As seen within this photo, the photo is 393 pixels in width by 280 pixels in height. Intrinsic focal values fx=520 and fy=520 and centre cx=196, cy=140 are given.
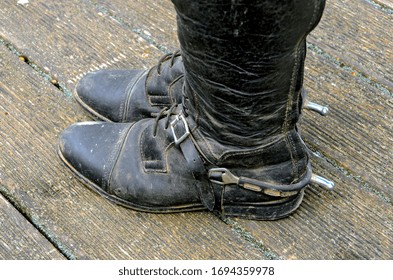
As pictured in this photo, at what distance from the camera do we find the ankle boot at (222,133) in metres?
0.83

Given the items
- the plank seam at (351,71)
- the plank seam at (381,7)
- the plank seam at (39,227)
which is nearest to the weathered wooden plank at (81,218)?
the plank seam at (39,227)

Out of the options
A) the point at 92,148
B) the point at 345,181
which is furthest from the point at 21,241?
the point at 345,181

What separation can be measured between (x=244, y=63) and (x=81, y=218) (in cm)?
52

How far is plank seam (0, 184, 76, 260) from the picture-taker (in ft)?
3.56

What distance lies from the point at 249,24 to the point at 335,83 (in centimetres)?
69

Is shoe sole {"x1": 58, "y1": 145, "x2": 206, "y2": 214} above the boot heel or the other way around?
above

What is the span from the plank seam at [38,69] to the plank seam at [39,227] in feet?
1.11

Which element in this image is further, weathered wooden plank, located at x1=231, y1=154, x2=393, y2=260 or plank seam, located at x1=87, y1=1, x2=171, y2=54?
plank seam, located at x1=87, y1=1, x2=171, y2=54

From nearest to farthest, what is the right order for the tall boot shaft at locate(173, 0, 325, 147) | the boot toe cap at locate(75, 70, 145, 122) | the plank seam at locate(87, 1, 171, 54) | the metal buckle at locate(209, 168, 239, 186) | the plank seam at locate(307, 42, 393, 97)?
the tall boot shaft at locate(173, 0, 325, 147) → the metal buckle at locate(209, 168, 239, 186) → the boot toe cap at locate(75, 70, 145, 122) → the plank seam at locate(307, 42, 393, 97) → the plank seam at locate(87, 1, 171, 54)

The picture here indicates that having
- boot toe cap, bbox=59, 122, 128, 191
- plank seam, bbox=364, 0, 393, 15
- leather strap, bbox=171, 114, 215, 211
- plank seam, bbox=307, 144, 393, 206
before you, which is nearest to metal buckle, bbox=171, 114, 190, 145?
leather strap, bbox=171, 114, 215, 211

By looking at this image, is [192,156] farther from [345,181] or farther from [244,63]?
[345,181]

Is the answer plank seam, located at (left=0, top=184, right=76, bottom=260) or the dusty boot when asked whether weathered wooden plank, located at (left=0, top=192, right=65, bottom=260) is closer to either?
plank seam, located at (left=0, top=184, right=76, bottom=260)

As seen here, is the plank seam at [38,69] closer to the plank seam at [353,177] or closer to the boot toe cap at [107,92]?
the boot toe cap at [107,92]

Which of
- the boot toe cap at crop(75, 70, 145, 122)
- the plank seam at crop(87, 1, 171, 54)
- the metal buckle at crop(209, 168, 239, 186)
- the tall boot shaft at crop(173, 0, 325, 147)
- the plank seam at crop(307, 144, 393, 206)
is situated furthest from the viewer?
the plank seam at crop(87, 1, 171, 54)
